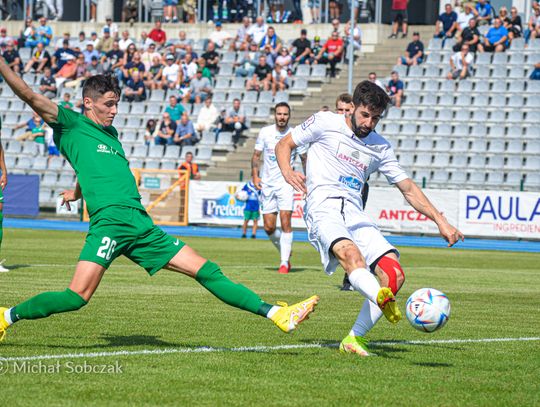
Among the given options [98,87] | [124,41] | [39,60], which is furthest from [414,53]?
[98,87]

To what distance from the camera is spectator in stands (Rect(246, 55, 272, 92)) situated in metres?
38.1

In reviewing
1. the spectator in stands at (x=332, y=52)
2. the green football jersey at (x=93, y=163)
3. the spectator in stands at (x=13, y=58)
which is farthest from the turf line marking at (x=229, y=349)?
the spectator in stands at (x=13, y=58)

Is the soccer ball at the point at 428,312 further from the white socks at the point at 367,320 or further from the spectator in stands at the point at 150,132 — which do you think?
the spectator in stands at the point at 150,132

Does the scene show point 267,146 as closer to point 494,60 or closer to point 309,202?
point 309,202

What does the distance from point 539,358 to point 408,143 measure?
1007 inches

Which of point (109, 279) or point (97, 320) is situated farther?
point (109, 279)

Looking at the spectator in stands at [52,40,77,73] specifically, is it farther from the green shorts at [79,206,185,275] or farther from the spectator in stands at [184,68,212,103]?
the green shorts at [79,206,185,275]

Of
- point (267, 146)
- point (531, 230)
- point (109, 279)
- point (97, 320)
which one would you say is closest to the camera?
point (97, 320)

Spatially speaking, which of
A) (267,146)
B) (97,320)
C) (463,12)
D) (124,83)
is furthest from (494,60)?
(97,320)

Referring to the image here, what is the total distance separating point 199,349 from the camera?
28.6ft

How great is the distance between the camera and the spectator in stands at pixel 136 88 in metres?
40.0

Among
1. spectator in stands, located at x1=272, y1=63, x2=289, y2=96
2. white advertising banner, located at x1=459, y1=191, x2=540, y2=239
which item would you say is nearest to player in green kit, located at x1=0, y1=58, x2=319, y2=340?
white advertising banner, located at x1=459, y1=191, x2=540, y2=239

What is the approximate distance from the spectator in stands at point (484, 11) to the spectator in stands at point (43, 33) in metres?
17.1

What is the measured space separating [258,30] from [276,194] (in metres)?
23.3
